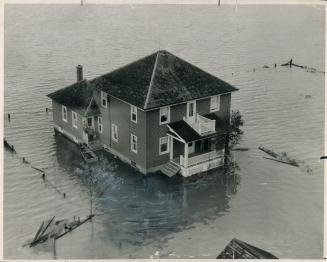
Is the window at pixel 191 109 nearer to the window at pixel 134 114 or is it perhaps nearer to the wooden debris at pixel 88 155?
the window at pixel 134 114

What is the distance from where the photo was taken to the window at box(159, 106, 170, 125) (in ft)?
115

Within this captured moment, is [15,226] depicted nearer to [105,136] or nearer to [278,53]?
[105,136]

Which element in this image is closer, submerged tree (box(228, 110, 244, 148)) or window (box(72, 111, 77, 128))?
window (box(72, 111, 77, 128))

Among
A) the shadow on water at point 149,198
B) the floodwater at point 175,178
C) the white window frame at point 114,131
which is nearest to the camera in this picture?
the floodwater at point 175,178

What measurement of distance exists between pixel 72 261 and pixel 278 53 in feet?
167

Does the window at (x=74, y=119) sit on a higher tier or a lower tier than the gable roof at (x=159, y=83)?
lower

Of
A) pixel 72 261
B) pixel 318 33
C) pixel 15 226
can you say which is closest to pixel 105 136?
pixel 15 226

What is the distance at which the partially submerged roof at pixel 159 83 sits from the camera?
34875 millimetres

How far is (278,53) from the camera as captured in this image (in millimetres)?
68188

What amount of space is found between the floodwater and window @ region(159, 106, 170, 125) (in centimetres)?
438

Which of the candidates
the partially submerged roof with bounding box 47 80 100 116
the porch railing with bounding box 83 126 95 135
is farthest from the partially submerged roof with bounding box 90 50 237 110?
the porch railing with bounding box 83 126 95 135

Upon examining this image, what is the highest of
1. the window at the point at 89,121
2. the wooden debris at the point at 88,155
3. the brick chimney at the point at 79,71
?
the brick chimney at the point at 79,71

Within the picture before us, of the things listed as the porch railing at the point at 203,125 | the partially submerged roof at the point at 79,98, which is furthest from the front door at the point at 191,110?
the partially submerged roof at the point at 79,98

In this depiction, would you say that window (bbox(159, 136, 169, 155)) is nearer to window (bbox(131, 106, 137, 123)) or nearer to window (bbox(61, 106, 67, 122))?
window (bbox(131, 106, 137, 123))
